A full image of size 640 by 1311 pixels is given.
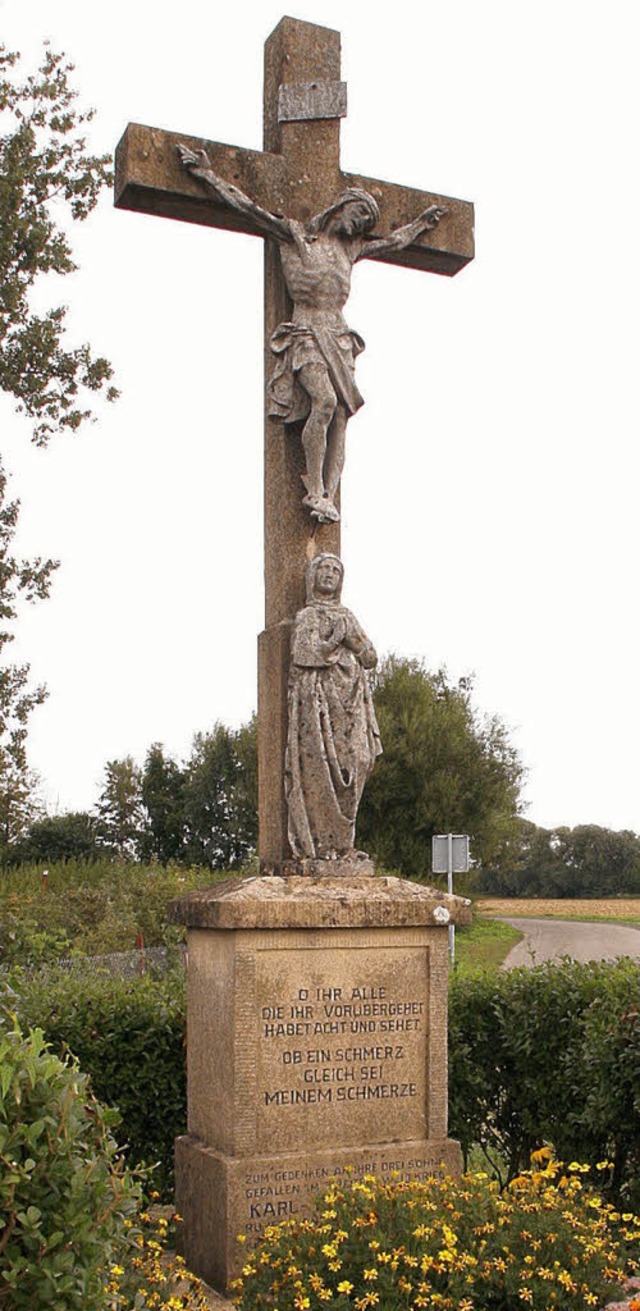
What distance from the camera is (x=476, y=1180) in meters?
5.45

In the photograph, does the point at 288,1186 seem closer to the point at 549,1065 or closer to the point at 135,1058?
the point at 135,1058

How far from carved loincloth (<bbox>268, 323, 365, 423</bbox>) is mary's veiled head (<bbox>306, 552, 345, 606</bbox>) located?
32.1 inches

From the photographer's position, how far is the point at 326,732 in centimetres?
629

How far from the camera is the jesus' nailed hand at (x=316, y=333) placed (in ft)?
22.2

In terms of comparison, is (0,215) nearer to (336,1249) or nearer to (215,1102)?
(215,1102)

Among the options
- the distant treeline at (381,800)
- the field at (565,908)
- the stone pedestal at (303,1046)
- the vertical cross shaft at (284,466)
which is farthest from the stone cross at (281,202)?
Result: the field at (565,908)

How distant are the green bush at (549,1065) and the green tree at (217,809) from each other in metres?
35.8

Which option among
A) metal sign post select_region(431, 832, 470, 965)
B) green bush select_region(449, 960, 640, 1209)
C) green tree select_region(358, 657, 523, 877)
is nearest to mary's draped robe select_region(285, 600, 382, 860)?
green bush select_region(449, 960, 640, 1209)

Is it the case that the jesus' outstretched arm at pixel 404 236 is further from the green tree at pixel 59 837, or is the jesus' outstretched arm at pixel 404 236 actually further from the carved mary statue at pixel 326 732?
the green tree at pixel 59 837

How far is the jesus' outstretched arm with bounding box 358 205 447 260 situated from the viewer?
7273mm

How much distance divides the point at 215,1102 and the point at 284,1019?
0.51 meters

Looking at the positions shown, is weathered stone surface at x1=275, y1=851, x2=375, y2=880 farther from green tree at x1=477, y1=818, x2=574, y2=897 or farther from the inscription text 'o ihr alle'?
green tree at x1=477, y1=818, x2=574, y2=897

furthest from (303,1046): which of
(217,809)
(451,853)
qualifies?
(217,809)

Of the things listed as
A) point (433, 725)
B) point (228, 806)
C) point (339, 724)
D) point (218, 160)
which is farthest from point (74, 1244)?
point (228, 806)
